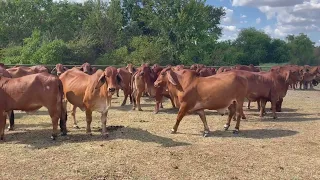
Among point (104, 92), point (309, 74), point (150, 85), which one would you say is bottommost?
point (309, 74)

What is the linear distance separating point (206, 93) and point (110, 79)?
281cm

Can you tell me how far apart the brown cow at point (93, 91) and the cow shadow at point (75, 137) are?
348 mm

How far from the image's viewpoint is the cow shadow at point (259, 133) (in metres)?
9.88

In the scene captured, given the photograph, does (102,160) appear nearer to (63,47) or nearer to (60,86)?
(60,86)

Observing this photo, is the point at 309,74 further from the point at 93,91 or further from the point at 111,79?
the point at 111,79

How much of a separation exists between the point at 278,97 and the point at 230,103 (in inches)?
166

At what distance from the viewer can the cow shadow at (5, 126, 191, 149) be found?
28.6 ft

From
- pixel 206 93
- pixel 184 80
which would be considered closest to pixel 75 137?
pixel 184 80

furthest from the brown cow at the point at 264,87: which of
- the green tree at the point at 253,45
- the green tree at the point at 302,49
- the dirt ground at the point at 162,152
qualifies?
the green tree at the point at 302,49

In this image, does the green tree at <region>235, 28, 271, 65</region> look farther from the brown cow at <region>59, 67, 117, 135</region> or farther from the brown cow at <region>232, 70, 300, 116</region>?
the brown cow at <region>59, 67, 117, 135</region>

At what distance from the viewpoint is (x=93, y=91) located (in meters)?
9.34

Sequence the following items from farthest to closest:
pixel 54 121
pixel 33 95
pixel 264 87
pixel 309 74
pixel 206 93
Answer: pixel 309 74, pixel 264 87, pixel 206 93, pixel 54 121, pixel 33 95

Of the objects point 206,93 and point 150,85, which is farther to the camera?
point 150,85

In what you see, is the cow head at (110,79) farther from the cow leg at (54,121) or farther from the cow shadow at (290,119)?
the cow shadow at (290,119)
